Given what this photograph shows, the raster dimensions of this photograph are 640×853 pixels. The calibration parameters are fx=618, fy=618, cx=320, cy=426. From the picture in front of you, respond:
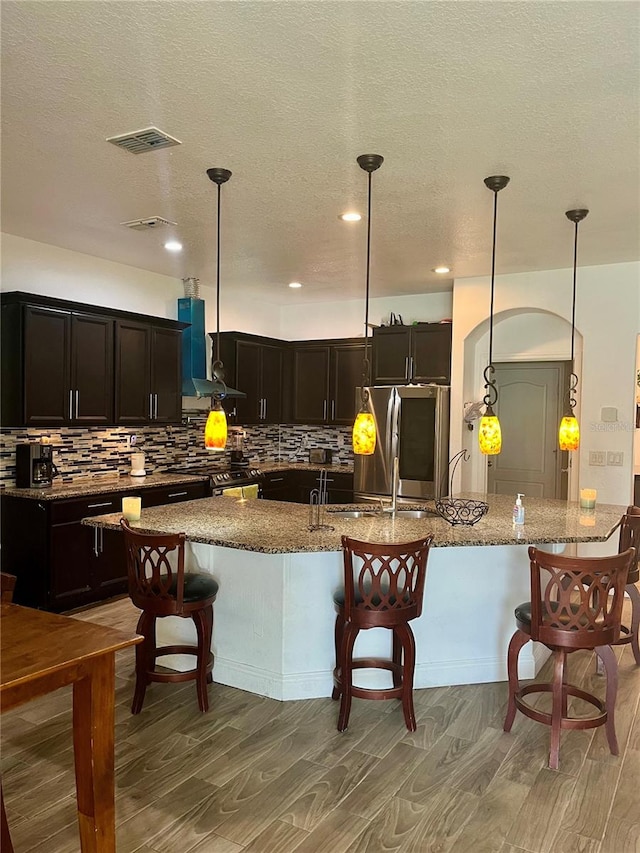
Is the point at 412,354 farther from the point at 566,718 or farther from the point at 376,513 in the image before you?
the point at 566,718

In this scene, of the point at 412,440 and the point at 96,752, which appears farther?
the point at 412,440

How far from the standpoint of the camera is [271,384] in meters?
7.22

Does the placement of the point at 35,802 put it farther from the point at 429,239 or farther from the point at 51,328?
the point at 429,239

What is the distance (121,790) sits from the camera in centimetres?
254

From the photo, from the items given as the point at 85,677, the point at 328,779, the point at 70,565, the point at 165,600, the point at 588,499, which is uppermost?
the point at 588,499

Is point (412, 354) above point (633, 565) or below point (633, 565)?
above

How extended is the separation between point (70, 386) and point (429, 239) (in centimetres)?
302

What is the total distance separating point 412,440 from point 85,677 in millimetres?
4592

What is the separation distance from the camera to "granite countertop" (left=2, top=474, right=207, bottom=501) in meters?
4.63

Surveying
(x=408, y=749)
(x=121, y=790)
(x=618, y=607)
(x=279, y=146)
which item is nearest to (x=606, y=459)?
(x=618, y=607)

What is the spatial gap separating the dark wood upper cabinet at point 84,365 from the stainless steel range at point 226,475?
0.66m

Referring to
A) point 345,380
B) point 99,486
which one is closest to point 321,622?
point 99,486

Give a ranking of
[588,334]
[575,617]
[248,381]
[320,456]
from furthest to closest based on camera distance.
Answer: [320,456], [248,381], [588,334], [575,617]

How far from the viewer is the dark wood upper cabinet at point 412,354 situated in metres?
6.18
